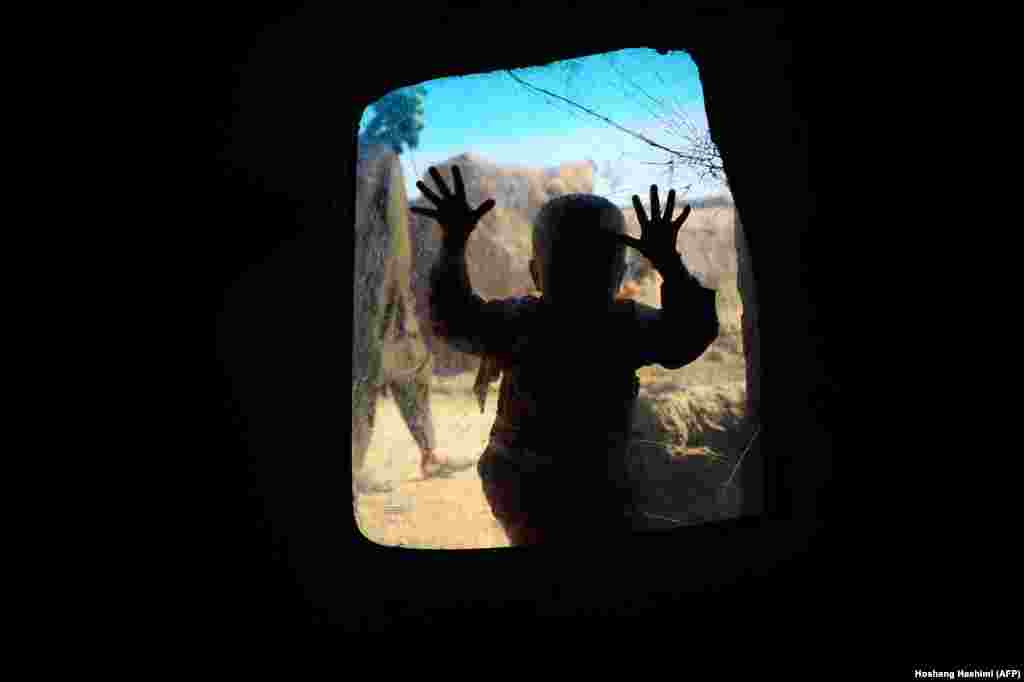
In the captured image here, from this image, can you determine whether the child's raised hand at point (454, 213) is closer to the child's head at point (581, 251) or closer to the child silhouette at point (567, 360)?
the child silhouette at point (567, 360)

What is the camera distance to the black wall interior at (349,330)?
33.3 inches

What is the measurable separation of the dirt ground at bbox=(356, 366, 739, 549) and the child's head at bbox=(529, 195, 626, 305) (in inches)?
20.2

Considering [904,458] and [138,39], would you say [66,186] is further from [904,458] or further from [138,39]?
[904,458]

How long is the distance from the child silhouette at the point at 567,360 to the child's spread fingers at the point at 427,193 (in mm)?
144

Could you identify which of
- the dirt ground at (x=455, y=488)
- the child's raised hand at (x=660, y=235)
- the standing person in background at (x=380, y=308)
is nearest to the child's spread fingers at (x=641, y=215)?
the child's raised hand at (x=660, y=235)

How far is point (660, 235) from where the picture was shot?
1362 mm

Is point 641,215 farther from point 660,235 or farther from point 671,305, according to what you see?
point 671,305

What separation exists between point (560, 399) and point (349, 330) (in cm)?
79

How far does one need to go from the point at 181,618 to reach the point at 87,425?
32 cm

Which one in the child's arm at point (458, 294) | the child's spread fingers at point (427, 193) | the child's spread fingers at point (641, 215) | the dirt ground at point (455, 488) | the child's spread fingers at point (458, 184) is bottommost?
the dirt ground at point (455, 488)

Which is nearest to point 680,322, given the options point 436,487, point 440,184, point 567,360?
point 567,360

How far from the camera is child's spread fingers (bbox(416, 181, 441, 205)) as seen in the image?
1.28 m

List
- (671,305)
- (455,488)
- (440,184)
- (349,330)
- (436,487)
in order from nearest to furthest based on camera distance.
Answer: (349,330), (440,184), (671,305), (455,488), (436,487)

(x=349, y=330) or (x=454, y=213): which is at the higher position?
(x=454, y=213)
